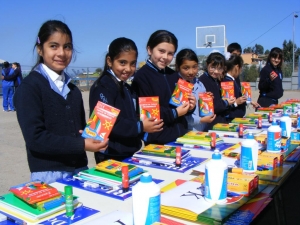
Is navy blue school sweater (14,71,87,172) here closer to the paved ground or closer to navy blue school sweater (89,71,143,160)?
navy blue school sweater (89,71,143,160)

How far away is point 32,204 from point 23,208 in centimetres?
4

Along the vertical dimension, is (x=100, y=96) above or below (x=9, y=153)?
above

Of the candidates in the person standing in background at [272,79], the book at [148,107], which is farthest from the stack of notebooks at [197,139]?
the person standing in background at [272,79]

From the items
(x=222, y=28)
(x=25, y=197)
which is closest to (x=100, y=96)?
(x=25, y=197)

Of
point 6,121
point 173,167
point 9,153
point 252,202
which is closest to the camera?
point 252,202

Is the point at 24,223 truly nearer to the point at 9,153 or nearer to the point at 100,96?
the point at 100,96

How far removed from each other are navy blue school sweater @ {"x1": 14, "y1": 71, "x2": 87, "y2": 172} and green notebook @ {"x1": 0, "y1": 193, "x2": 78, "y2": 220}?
0.35 metres

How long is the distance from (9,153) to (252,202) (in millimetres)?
5110

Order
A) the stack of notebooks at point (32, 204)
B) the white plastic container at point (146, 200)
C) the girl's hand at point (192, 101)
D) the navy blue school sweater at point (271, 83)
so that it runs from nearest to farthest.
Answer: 1. the white plastic container at point (146, 200)
2. the stack of notebooks at point (32, 204)
3. the girl's hand at point (192, 101)
4. the navy blue school sweater at point (271, 83)

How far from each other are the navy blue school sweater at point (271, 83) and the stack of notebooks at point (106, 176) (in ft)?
14.0

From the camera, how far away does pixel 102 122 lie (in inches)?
73.4

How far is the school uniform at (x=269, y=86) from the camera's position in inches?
214

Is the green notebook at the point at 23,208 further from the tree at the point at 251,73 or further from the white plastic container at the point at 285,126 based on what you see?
the tree at the point at 251,73

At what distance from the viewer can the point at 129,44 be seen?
8.02 feet
